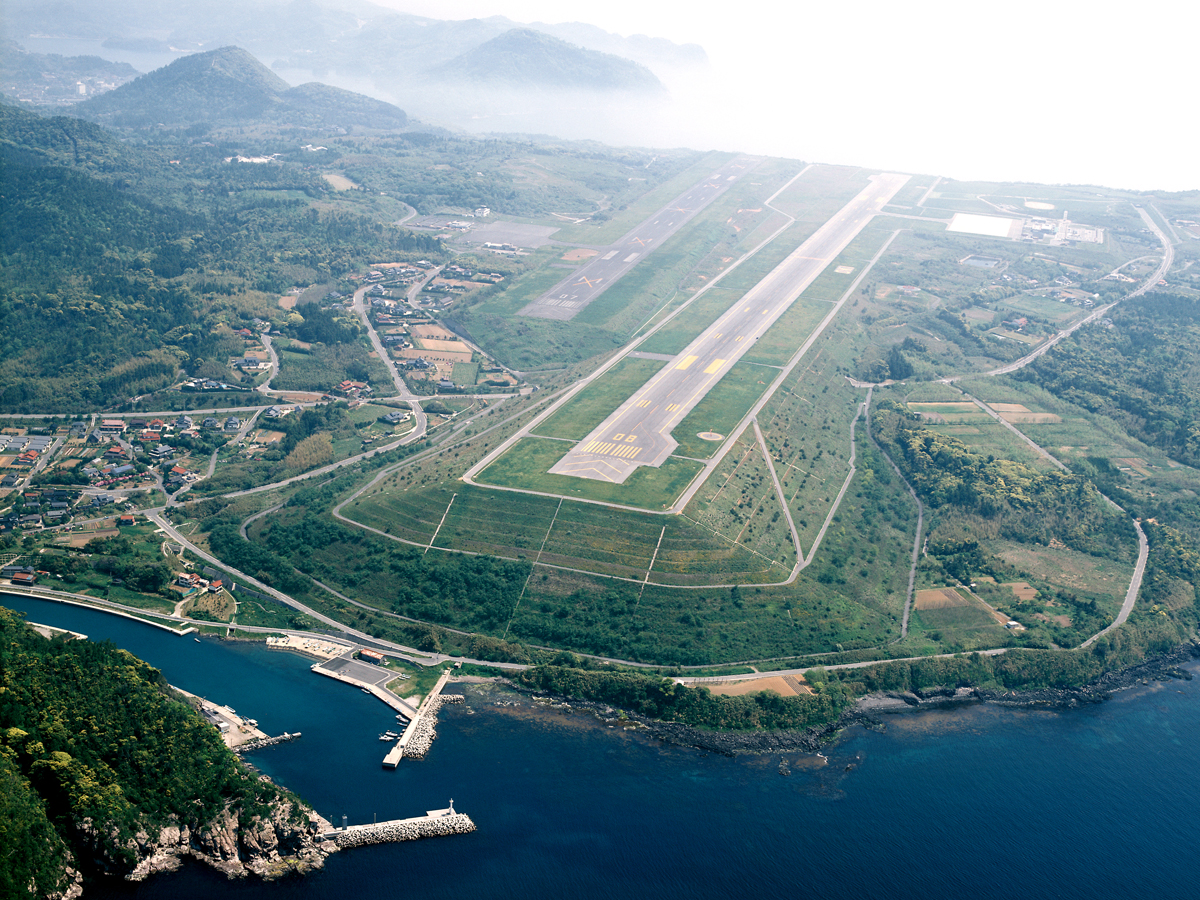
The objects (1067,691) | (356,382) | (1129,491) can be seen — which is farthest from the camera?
(356,382)

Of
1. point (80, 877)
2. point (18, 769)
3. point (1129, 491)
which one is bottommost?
point (80, 877)

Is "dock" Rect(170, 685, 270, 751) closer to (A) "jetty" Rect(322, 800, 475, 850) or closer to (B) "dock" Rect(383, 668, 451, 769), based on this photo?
(B) "dock" Rect(383, 668, 451, 769)

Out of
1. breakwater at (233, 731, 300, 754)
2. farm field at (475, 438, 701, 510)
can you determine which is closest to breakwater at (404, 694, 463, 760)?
breakwater at (233, 731, 300, 754)

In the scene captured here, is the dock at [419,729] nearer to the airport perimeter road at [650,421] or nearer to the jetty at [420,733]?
the jetty at [420,733]

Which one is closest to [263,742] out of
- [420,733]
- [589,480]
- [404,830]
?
[420,733]

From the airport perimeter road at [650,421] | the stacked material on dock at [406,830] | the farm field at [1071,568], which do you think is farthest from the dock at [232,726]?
the farm field at [1071,568]

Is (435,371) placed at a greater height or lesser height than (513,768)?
greater

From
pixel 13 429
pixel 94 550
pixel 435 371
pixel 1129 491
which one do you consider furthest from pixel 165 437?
pixel 1129 491

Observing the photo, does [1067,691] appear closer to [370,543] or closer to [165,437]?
[370,543]
